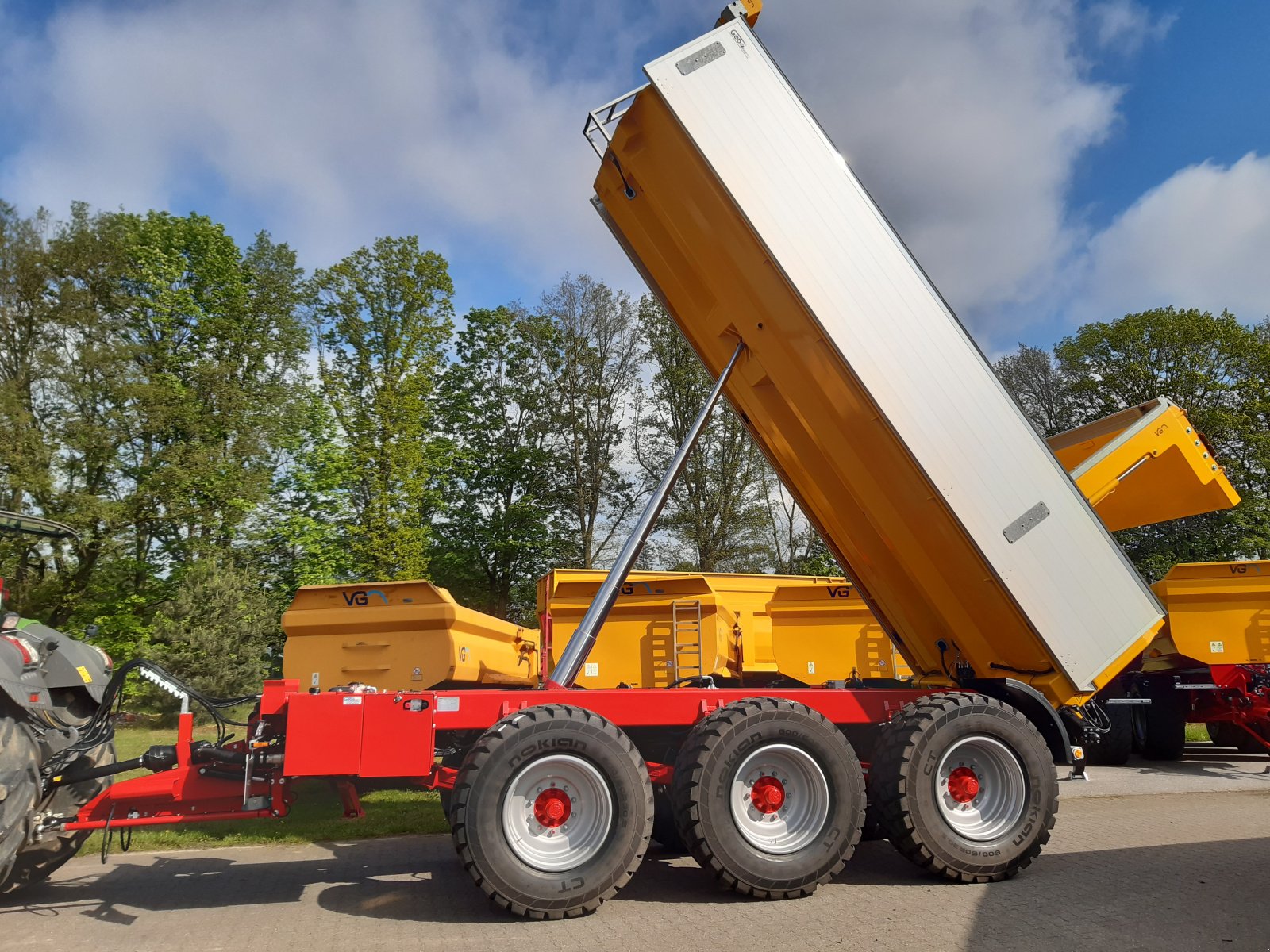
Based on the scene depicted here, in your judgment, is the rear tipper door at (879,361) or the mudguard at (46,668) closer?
the mudguard at (46,668)

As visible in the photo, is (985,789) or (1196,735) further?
(1196,735)

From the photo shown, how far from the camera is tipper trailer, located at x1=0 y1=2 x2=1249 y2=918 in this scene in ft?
16.2

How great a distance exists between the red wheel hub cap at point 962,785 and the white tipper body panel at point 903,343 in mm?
1006

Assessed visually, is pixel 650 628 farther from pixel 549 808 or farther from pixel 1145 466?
pixel 549 808

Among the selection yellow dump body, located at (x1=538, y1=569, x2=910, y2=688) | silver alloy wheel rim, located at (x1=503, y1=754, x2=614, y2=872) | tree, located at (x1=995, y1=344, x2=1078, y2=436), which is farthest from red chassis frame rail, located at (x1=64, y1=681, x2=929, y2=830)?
tree, located at (x1=995, y1=344, x2=1078, y2=436)

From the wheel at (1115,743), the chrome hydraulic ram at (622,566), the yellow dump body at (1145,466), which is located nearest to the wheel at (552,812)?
the chrome hydraulic ram at (622,566)

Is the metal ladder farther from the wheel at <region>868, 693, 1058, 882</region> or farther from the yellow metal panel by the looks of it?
the wheel at <region>868, 693, 1058, 882</region>

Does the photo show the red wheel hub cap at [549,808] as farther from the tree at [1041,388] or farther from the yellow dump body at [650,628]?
the tree at [1041,388]

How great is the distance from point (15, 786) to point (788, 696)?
4.57 m

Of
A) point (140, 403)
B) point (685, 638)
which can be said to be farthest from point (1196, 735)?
point (140, 403)

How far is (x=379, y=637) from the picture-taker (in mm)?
8766

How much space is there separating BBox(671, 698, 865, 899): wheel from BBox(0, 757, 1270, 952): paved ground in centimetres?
24

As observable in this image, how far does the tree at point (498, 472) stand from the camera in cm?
2869

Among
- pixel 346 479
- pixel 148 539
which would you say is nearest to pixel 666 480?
pixel 346 479
